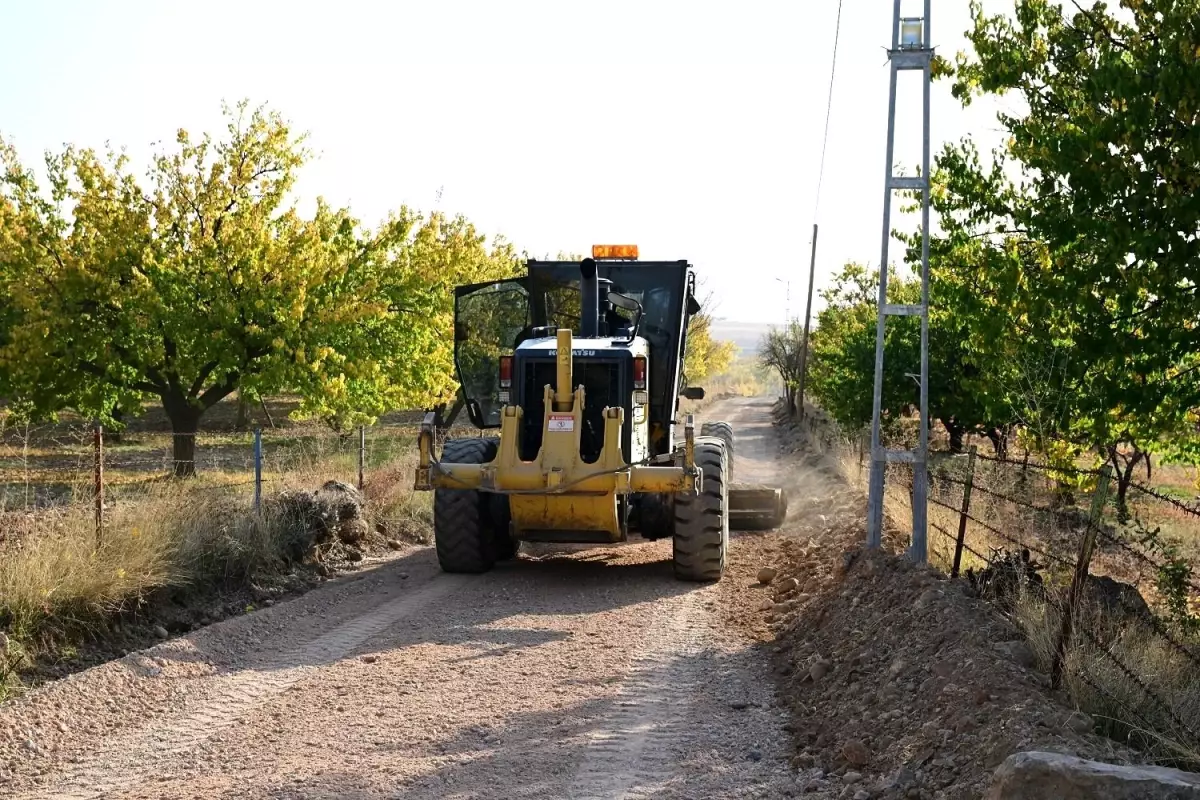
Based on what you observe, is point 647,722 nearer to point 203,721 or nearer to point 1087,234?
point 203,721

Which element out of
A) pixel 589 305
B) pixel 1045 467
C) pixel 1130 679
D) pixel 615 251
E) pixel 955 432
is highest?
pixel 615 251

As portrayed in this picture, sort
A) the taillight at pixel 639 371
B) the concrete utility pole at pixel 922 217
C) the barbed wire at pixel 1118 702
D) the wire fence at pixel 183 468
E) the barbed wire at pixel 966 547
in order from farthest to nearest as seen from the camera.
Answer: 1. the wire fence at pixel 183 468
2. the taillight at pixel 639 371
3. the concrete utility pole at pixel 922 217
4. the barbed wire at pixel 966 547
5. the barbed wire at pixel 1118 702

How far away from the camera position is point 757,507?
48.6 ft

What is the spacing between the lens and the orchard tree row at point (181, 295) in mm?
20781

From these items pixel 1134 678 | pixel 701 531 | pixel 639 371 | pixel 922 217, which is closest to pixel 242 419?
pixel 639 371

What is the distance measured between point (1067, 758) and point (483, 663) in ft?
15.1

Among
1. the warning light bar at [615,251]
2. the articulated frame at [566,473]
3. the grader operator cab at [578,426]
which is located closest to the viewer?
the articulated frame at [566,473]

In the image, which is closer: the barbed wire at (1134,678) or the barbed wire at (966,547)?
the barbed wire at (1134,678)

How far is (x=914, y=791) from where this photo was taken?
508 centimetres

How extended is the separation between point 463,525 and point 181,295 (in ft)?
38.6

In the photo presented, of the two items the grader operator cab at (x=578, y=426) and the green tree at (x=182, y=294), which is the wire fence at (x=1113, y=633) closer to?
the grader operator cab at (x=578, y=426)

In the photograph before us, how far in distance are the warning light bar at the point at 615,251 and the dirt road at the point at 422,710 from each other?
3.54 metres

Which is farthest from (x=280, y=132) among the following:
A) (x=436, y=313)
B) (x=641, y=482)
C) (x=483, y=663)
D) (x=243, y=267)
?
(x=483, y=663)

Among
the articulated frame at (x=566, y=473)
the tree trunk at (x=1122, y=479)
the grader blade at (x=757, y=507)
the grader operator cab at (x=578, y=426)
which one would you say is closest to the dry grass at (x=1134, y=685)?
the tree trunk at (x=1122, y=479)
